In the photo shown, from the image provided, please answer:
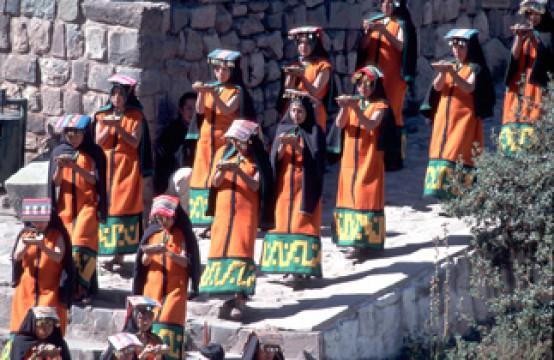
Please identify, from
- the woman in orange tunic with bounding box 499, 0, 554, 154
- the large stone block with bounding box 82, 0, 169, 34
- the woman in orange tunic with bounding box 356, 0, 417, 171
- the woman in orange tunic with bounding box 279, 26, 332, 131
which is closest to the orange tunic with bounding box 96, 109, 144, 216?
the large stone block with bounding box 82, 0, 169, 34

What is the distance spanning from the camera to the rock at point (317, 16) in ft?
55.3

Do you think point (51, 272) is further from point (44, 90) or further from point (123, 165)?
point (44, 90)

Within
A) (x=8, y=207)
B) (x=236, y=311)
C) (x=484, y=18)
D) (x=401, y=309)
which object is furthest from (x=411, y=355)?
(x=484, y=18)

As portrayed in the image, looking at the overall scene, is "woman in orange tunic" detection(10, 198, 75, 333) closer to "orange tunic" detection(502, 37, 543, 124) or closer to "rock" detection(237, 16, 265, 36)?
"rock" detection(237, 16, 265, 36)

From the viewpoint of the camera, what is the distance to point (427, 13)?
60.4 ft

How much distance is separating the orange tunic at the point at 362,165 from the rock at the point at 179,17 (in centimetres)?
200

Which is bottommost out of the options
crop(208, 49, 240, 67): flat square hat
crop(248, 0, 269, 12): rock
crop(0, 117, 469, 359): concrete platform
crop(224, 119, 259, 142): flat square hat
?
crop(0, 117, 469, 359): concrete platform

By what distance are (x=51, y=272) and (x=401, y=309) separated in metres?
2.58

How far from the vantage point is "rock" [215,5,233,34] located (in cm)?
1573

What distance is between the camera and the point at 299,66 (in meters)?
14.9

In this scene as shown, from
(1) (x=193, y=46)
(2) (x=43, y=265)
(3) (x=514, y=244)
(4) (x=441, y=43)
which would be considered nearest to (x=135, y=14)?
(1) (x=193, y=46)

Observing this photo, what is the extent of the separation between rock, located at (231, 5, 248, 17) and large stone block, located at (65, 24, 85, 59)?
132 cm

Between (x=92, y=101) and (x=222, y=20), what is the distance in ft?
4.23

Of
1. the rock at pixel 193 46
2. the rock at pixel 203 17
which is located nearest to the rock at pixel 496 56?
the rock at pixel 203 17
